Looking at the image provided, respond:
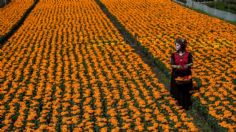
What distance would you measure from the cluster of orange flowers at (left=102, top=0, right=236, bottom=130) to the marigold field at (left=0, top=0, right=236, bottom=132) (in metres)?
0.03

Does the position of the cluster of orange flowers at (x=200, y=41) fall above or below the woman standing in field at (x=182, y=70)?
below

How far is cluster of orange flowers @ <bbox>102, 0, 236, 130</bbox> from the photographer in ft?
29.6

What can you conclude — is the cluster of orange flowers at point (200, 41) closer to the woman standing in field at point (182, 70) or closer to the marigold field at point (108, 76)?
the marigold field at point (108, 76)

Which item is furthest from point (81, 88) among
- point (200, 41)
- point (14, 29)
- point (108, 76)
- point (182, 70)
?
point (14, 29)

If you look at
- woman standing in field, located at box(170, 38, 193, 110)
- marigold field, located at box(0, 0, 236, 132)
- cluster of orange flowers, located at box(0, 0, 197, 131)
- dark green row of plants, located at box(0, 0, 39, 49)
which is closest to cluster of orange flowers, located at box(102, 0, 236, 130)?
marigold field, located at box(0, 0, 236, 132)

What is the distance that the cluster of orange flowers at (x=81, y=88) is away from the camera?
27.2 feet

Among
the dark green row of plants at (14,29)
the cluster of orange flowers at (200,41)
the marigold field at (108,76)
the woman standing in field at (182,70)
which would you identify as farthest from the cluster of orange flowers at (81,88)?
the cluster of orange flowers at (200,41)

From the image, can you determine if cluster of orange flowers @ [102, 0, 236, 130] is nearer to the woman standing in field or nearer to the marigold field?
the marigold field

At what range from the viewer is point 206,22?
70.7 feet

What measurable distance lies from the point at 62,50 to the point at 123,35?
395cm

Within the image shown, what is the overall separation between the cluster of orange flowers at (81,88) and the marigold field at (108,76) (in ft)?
0.08

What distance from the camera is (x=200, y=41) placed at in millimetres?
16375

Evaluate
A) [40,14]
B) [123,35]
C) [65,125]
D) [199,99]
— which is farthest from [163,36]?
[40,14]

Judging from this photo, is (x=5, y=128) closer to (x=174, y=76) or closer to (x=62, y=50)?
(x=174, y=76)
